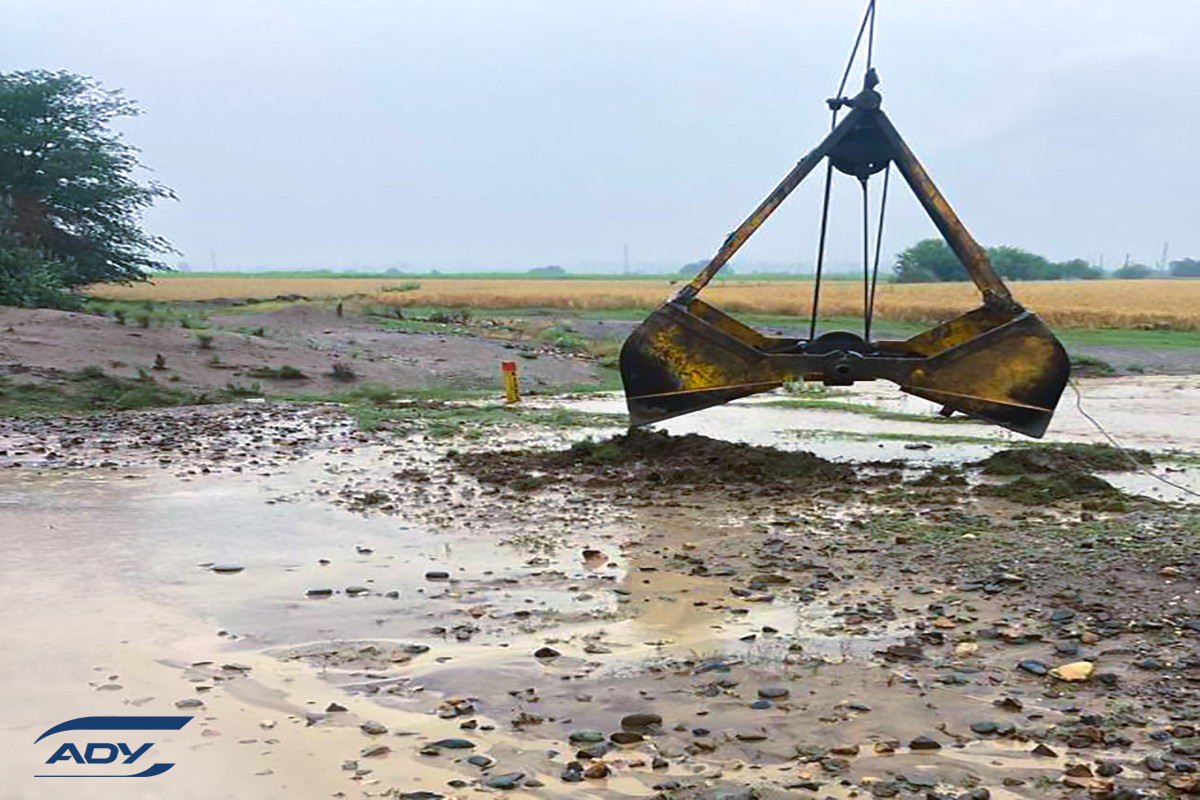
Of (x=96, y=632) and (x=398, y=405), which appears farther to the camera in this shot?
(x=398, y=405)

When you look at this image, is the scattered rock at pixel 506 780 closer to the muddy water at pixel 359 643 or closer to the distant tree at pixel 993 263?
the muddy water at pixel 359 643

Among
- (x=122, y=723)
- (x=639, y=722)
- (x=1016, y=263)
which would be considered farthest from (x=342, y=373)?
(x=1016, y=263)

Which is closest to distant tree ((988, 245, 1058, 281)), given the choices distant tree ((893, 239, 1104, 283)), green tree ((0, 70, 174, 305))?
distant tree ((893, 239, 1104, 283))

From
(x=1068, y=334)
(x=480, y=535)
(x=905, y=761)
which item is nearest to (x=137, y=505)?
(x=480, y=535)

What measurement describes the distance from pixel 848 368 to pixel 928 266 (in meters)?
92.1

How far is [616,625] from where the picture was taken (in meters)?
5.90

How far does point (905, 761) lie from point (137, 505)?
6906 millimetres

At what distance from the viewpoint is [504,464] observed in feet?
35.8

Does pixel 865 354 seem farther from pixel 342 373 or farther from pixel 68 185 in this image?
pixel 68 185

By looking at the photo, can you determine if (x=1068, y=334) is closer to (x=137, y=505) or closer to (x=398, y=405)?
(x=398, y=405)

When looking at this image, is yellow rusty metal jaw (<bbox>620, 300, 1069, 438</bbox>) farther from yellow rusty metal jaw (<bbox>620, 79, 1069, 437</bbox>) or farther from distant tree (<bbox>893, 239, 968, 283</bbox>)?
distant tree (<bbox>893, 239, 968, 283</bbox>)

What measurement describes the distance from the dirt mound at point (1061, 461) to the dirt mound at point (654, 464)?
1.29 meters

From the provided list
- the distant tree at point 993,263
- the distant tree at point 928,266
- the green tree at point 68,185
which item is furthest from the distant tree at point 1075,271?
the green tree at point 68,185

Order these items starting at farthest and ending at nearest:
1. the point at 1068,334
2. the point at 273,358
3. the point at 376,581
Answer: the point at 1068,334
the point at 273,358
the point at 376,581
